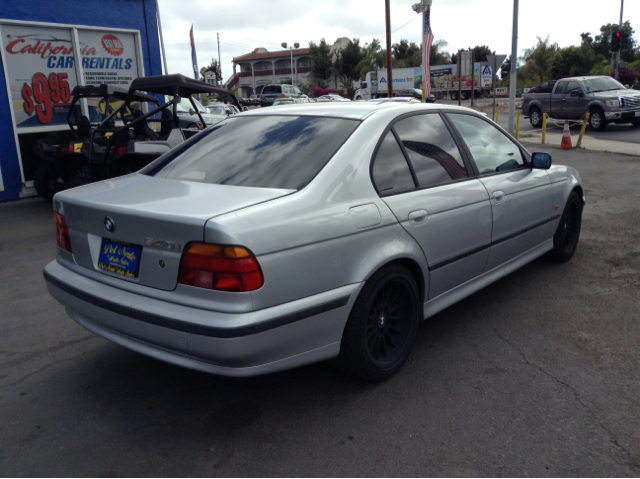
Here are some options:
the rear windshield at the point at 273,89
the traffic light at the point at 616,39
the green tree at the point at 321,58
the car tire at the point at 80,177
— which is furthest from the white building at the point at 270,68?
the car tire at the point at 80,177

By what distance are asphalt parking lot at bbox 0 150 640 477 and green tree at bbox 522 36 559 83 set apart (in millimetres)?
56060

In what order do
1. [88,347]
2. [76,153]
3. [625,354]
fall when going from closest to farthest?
[625,354], [88,347], [76,153]

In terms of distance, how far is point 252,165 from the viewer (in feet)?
10.7

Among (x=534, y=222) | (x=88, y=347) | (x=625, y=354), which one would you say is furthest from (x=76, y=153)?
(x=625, y=354)

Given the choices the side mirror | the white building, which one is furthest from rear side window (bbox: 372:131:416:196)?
the white building

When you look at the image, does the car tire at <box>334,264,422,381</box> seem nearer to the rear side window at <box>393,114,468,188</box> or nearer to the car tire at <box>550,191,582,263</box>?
the rear side window at <box>393,114,468,188</box>

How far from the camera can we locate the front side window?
415 centimetres

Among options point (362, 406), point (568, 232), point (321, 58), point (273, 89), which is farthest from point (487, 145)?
point (321, 58)

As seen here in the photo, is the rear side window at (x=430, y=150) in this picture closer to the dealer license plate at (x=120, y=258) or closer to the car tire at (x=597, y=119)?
the dealer license plate at (x=120, y=258)

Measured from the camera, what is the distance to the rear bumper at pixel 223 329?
254 centimetres

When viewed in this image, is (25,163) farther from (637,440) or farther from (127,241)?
(637,440)

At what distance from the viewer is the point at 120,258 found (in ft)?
9.55

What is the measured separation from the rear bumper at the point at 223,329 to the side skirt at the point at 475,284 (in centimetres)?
92

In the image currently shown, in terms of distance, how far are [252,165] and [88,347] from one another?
71.1 inches
